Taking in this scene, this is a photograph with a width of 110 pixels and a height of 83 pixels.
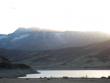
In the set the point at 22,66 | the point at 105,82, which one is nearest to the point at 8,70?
the point at 22,66

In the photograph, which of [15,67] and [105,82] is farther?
[15,67]

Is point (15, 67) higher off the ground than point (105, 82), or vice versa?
point (15, 67)

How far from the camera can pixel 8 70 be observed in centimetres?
16375

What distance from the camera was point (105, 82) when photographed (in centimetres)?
7544

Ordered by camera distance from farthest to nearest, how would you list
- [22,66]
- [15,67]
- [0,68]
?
1. [22,66]
2. [15,67]
3. [0,68]

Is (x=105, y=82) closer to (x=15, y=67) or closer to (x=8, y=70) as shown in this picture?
(x=8, y=70)

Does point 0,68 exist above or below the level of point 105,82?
above

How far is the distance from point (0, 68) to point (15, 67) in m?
16.7

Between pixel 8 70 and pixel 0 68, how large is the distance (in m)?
3.71

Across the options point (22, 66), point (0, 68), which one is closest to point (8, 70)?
point (0, 68)

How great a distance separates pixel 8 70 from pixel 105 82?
91.0m

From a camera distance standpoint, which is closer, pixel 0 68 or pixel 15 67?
pixel 0 68

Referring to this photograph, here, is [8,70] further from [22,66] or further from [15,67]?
[22,66]

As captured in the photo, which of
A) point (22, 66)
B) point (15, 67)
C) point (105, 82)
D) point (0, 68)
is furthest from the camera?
point (22, 66)
